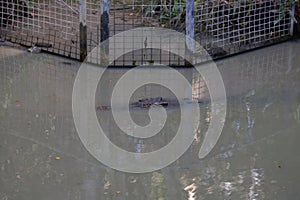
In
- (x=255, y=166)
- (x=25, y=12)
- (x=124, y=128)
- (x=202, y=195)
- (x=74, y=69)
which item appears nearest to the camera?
(x=202, y=195)

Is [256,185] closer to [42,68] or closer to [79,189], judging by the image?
[79,189]

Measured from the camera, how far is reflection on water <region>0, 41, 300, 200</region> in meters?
4.48

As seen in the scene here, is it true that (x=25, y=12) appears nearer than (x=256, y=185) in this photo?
No

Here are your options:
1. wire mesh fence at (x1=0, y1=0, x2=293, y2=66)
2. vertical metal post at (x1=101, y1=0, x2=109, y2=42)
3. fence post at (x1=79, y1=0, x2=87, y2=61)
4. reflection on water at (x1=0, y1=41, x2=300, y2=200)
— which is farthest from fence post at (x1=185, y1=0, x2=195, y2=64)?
fence post at (x1=79, y1=0, x2=87, y2=61)

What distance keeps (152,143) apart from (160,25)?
10.4 ft

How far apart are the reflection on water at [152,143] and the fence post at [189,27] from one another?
319 millimetres

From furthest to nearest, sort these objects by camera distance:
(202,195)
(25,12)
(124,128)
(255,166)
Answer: (25,12) → (124,128) → (255,166) → (202,195)

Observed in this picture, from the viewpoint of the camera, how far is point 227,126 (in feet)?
18.4

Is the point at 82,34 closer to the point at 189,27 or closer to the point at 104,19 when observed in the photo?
the point at 104,19

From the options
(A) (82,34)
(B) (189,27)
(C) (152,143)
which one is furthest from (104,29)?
(C) (152,143)

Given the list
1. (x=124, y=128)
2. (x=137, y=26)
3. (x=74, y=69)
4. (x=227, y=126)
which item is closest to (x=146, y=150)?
(x=124, y=128)

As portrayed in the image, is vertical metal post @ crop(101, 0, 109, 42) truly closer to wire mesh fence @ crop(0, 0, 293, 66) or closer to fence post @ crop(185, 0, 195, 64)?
wire mesh fence @ crop(0, 0, 293, 66)

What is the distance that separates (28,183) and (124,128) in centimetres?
123

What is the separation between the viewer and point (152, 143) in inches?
208
